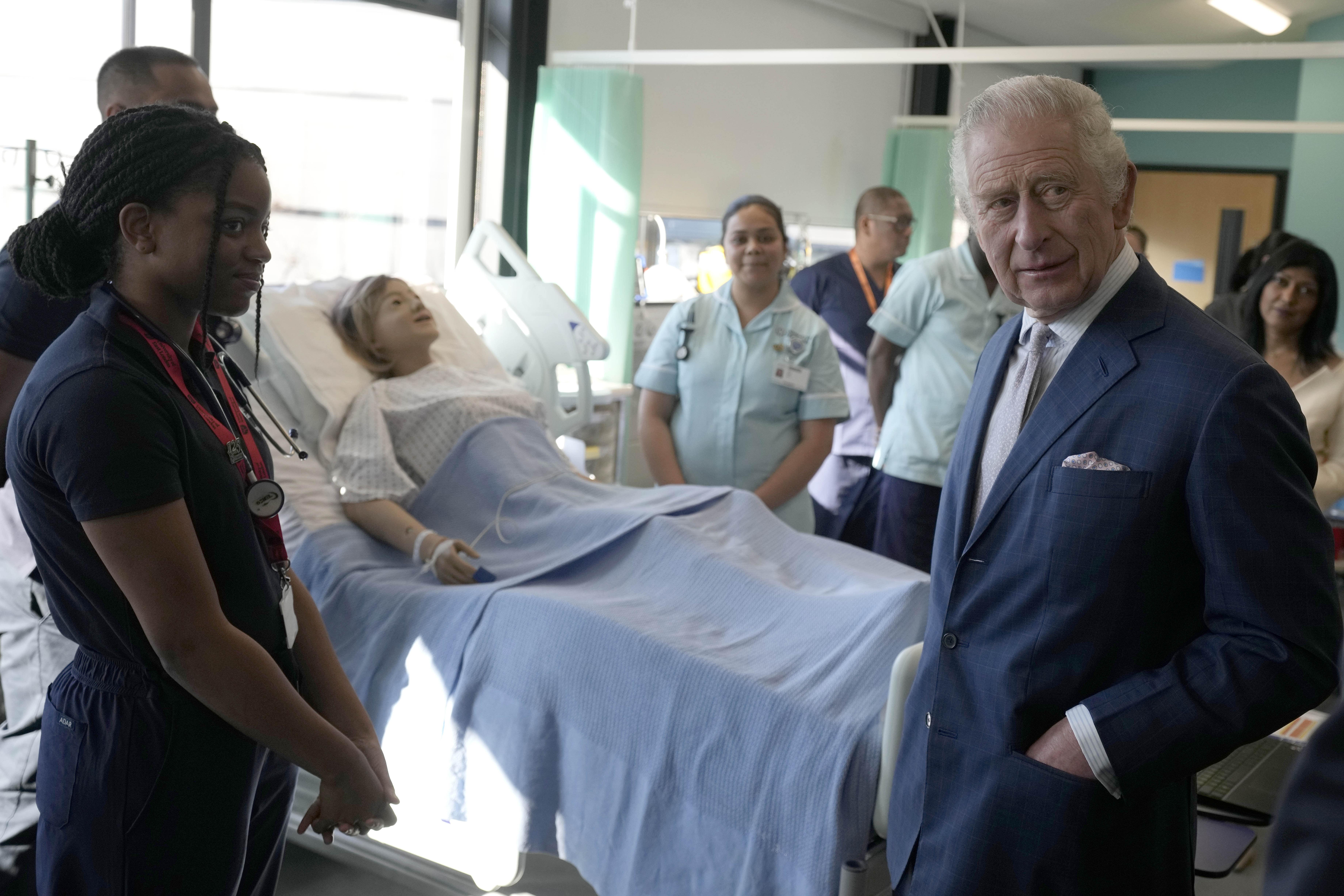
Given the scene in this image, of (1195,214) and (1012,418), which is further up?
(1195,214)

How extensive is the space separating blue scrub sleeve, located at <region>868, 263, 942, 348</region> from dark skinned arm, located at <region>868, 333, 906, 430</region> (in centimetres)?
4

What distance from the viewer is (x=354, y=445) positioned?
8.38 feet

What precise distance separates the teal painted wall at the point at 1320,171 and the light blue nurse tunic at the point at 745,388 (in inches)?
193

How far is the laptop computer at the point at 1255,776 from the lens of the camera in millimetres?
1832

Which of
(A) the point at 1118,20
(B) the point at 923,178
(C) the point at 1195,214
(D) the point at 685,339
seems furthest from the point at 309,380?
(C) the point at 1195,214

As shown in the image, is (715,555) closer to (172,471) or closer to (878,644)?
(878,644)

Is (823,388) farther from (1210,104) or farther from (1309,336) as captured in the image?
(1210,104)

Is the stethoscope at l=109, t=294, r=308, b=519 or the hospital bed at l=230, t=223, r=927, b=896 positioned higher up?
the stethoscope at l=109, t=294, r=308, b=519

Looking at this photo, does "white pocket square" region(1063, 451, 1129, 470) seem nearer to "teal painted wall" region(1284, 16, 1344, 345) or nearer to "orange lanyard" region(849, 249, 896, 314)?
"orange lanyard" region(849, 249, 896, 314)

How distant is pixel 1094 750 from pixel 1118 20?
22.8 ft

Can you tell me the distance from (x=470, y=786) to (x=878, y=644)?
31.9 inches

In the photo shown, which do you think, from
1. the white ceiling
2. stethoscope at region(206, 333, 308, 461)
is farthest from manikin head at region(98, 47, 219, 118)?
the white ceiling

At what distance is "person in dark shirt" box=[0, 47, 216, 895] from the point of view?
153cm

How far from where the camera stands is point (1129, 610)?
1.08 m
